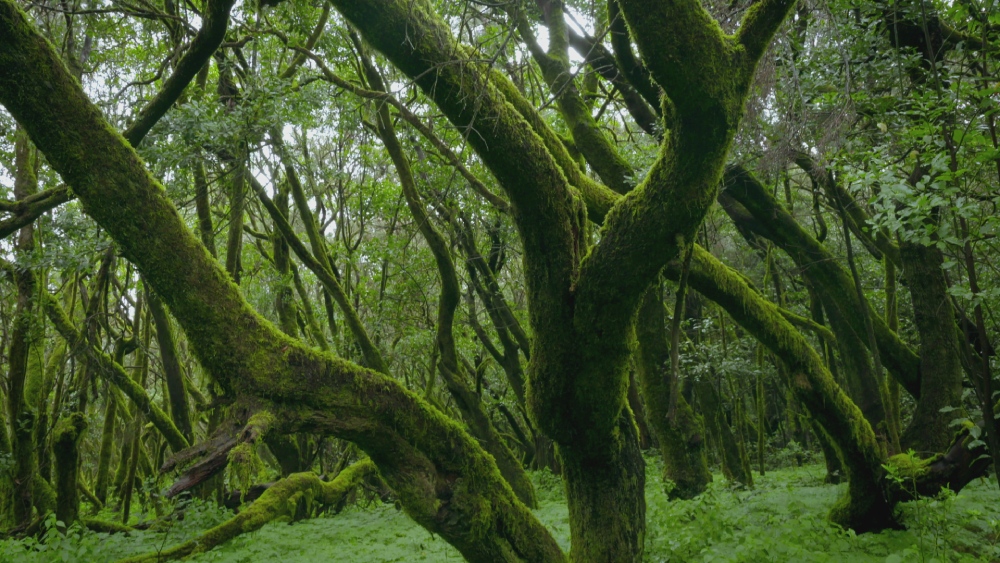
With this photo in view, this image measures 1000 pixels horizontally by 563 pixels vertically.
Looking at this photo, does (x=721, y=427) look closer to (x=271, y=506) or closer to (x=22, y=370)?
(x=271, y=506)

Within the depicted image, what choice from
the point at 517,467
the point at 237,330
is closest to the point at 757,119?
the point at 237,330

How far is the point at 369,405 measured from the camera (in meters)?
3.56

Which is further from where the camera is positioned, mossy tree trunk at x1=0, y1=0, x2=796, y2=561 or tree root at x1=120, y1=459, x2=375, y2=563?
tree root at x1=120, y1=459, x2=375, y2=563

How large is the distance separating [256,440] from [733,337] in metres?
13.1

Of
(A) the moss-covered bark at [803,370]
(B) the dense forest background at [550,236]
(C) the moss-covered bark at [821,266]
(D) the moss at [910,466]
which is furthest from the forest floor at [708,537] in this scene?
(C) the moss-covered bark at [821,266]

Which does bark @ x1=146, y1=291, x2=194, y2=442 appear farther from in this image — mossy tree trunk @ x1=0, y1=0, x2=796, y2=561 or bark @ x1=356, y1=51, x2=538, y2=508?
mossy tree trunk @ x1=0, y1=0, x2=796, y2=561

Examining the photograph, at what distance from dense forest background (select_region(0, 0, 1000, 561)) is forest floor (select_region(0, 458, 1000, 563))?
1.01ft

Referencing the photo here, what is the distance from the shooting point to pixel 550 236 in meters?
3.68

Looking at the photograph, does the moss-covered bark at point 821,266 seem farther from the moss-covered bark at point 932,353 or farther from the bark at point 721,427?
the bark at point 721,427

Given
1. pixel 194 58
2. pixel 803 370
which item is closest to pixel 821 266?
pixel 803 370

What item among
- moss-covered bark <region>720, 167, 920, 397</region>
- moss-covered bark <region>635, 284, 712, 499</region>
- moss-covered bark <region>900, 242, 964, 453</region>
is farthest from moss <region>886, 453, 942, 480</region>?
moss-covered bark <region>635, 284, 712, 499</region>

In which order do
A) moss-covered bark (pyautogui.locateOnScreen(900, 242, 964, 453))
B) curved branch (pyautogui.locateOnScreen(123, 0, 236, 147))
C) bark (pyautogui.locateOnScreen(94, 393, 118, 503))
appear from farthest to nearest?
1. bark (pyautogui.locateOnScreen(94, 393, 118, 503))
2. moss-covered bark (pyautogui.locateOnScreen(900, 242, 964, 453))
3. curved branch (pyautogui.locateOnScreen(123, 0, 236, 147))

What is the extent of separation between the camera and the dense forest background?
311 cm

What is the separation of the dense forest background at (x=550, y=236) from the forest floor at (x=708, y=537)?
1.01ft
